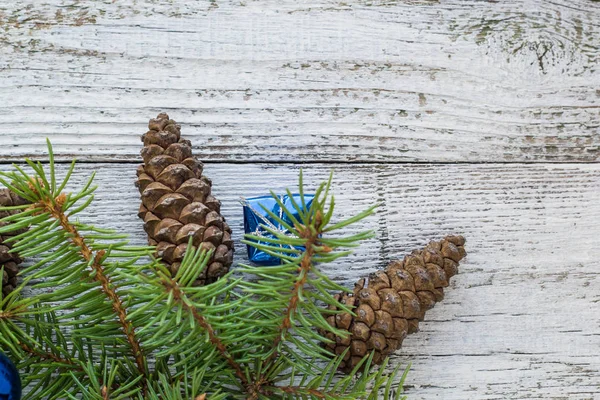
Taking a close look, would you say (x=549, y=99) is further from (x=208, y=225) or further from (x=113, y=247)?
(x=113, y=247)

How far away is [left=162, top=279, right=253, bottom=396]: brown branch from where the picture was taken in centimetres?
54

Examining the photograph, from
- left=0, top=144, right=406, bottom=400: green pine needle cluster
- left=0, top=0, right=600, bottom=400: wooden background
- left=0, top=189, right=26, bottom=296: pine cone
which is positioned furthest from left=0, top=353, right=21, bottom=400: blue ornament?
left=0, top=0, right=600, bottom=400: wooden background

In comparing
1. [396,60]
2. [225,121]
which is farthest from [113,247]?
[396,60]

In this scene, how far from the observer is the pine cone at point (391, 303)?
755 mm

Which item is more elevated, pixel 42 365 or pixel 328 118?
pixel 328 118

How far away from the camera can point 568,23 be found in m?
0.91

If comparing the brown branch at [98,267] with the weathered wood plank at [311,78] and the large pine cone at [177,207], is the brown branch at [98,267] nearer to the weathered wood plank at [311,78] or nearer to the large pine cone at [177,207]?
the large pine cone at [177,207]

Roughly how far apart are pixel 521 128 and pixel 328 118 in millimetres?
260

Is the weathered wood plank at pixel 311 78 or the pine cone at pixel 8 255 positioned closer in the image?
the pine cone at pixel 8 255

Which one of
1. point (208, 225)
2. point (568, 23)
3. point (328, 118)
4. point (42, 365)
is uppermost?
point (568, 23)

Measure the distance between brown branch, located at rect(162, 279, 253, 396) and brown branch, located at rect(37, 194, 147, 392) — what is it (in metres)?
0.09

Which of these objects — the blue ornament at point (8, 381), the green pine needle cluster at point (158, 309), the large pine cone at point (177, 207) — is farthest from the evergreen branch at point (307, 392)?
the blue ornament at point (8, 381)

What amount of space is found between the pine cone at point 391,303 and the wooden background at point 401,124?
3.2 inches

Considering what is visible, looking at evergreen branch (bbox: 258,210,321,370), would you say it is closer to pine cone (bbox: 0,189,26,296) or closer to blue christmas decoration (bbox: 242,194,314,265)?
blue christmas decoration (bbox: 242,194,314,265)
